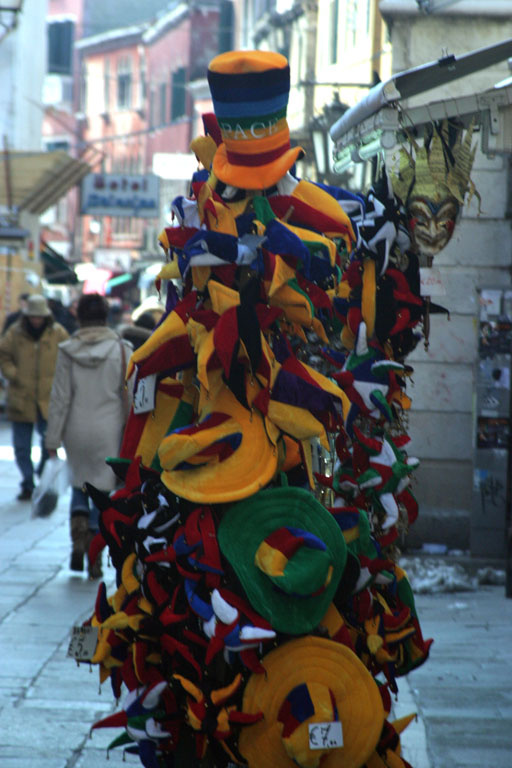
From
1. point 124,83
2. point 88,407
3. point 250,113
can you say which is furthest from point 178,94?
point 250,113

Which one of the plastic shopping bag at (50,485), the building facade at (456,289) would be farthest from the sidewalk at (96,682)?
the building facade at (456,289)

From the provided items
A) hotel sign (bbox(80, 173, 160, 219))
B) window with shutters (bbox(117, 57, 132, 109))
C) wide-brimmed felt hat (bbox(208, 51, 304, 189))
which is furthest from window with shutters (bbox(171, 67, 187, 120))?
wide-brimmed felt hat (bbox(208, 51, 304, 189))

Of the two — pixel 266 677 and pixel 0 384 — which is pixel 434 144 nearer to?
pixel 266 677

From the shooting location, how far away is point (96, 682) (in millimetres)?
5484

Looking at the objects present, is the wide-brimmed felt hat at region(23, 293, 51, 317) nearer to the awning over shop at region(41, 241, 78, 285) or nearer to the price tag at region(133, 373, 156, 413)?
the price tag at region(133, 373, 156, 413)

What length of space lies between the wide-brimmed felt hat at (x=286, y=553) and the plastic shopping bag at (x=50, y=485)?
15.0 feet

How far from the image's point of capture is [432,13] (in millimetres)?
8398

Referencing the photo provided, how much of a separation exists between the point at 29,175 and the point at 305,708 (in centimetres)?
2160

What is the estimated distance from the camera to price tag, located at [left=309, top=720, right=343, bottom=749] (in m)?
3.14

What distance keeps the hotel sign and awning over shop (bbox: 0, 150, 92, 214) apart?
5.05 m

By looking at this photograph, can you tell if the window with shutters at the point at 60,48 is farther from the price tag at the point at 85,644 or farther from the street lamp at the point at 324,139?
the price tag at the point at 85,644

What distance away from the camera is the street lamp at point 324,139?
459 inches

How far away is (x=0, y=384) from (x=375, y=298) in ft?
55.4

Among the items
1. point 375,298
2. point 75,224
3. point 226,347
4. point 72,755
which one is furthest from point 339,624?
point 75,224
